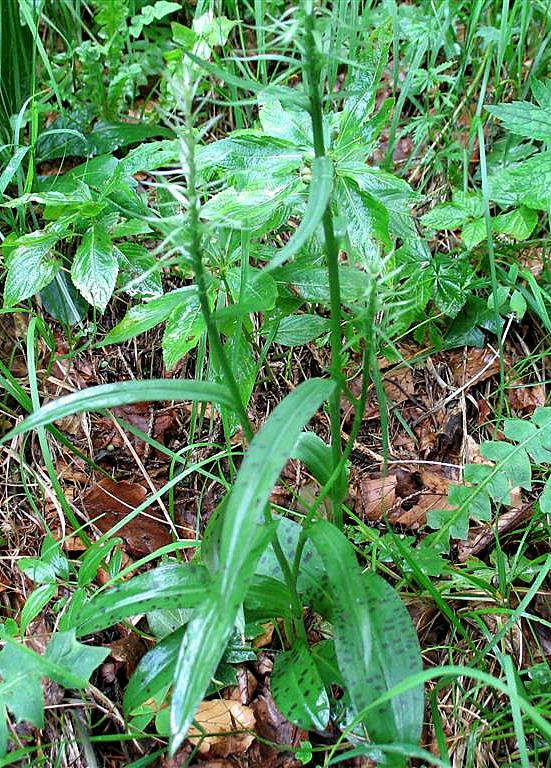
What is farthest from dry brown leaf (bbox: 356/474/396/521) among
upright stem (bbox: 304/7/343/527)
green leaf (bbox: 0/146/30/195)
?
green leaf (bbox: 0/146/30/195)

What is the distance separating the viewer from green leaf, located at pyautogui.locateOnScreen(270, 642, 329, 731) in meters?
1.26

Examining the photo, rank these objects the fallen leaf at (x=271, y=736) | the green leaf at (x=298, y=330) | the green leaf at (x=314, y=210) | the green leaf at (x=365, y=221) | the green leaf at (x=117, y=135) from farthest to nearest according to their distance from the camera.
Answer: the green leaf at (x=117, y=135) → the green leaf at (x=298, y=330) → the green leaf at (x=365, y=221) → the fallen leaf at (x=271, y=736) → the green leaf at (x=314, y=210)

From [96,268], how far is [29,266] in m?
0.18

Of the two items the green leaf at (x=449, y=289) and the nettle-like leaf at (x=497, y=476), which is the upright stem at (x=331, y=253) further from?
the green leaf at (x=449, y=289)

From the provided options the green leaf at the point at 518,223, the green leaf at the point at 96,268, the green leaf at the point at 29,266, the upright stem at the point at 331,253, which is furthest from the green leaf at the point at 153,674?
the green leaf at the point at 518,223

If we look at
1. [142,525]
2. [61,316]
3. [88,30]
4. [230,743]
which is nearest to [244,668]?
[230,743]

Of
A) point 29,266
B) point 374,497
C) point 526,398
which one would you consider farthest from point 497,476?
point 29,266

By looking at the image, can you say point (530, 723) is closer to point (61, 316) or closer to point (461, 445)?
point (461, 445)

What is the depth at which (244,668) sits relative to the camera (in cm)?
153

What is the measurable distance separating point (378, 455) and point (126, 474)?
632mm

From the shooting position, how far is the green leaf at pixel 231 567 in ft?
3.09

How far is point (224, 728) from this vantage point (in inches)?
56.4

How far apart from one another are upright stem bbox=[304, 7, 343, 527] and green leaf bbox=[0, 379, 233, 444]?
0.83 ft

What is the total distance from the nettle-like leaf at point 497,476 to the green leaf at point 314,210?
2.63 ft
